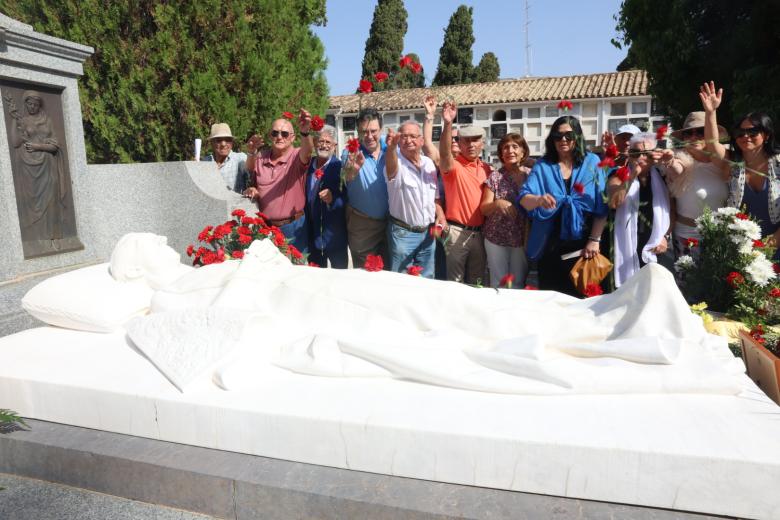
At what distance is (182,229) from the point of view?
17.3ft

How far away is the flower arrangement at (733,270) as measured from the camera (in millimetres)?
3215

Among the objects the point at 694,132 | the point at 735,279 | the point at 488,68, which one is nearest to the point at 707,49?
the point at 694,132

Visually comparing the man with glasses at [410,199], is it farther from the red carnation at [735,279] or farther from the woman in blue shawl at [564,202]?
the red carnation at [735,279]

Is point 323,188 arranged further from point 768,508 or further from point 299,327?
point 768,508

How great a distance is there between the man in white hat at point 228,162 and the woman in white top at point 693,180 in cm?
360

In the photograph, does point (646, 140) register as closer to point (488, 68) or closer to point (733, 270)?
point (733, 270)

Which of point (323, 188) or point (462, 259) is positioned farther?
point (323, 188)

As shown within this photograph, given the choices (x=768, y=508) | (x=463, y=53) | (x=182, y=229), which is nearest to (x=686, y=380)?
(x=768, y=508)

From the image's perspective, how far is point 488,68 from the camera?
33844 millimetres

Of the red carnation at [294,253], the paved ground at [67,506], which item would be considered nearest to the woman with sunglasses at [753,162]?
the red carnation at [294,253]

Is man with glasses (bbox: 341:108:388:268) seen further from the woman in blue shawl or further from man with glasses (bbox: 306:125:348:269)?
the woman in blue shawl

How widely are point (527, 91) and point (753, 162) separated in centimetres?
2521

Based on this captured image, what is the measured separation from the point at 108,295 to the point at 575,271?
113 inches

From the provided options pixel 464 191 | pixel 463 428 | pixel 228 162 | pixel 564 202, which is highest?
pixel 228 162
